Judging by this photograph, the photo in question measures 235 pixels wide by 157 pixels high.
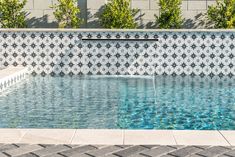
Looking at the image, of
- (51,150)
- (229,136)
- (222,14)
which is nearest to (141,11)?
(222,14)

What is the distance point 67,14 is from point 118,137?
12219 mm

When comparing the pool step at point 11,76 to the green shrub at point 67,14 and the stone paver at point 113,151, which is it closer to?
the green shrub at point 67,14

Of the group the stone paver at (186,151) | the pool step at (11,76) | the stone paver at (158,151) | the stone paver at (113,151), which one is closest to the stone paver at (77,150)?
the stone paver at (113,151)

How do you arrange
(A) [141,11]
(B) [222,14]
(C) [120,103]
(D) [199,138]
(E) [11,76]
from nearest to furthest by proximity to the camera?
1. (D) [199,138]
2. (C) [120,103]
3. (E) [11,76]
4. (B) [222,14]
5. (A) [141,11]

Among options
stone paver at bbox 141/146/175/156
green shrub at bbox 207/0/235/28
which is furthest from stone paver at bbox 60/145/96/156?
green shrub at bbox 207/0/235/28

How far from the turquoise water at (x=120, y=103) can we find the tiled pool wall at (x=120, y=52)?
77 cm

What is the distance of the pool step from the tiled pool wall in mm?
787

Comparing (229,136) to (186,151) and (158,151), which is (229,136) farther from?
(158,151)

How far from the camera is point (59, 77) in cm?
1652

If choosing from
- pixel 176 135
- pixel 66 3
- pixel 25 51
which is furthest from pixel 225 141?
pixel 66 3

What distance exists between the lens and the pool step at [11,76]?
13247 mm

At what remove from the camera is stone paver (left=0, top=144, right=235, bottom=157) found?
6070 mm

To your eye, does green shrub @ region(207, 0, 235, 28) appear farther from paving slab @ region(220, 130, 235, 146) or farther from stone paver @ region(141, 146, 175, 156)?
stone paver @ region(141, 146, 175, 156)

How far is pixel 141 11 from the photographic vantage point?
18.9 m
